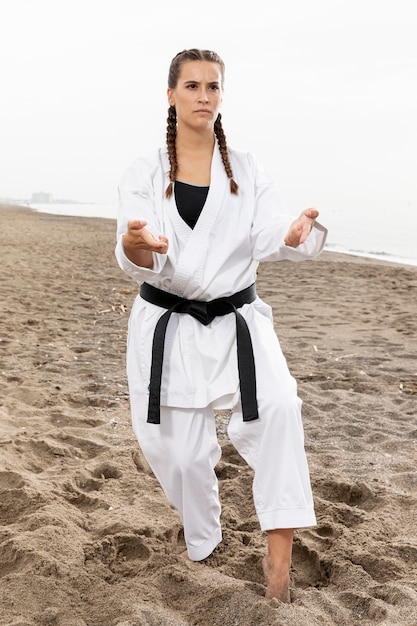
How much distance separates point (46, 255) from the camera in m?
12.1

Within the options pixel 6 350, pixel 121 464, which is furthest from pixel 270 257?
pixel 6 350

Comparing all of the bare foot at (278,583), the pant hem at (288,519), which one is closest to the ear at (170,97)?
the pant hem at (288,519)

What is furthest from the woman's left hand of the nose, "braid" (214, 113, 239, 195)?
Result: the nose

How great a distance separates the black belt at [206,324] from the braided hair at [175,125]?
14.6 inches

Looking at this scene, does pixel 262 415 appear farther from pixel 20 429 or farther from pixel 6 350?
pixel 6 350

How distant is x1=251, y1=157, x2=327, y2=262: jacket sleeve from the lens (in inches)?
88.8

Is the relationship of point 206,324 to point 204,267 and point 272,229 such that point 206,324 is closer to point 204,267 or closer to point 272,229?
point 204,267

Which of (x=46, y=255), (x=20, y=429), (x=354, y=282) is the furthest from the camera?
(x=46, y=255)

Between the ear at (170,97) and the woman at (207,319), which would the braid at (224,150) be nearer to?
the woman at (207,319)

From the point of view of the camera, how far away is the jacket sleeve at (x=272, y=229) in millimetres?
2256

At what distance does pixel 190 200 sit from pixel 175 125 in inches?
12.6

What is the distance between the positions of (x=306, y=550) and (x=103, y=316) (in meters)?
4.92

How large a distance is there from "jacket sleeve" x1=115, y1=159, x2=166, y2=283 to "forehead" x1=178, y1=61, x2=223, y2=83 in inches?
12.6

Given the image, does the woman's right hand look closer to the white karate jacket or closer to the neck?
the white karate jacket
